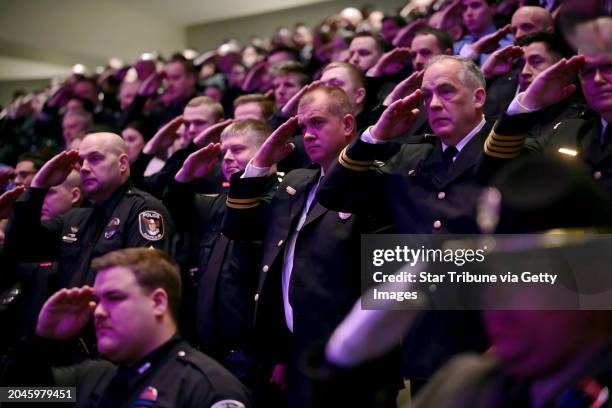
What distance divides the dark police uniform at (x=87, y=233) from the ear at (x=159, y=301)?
1006 millimetres

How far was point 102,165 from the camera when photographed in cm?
352

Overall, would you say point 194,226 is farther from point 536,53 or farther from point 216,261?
point 536,53

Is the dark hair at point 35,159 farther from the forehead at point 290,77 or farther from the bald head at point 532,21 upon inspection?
the bald head at point 532,21

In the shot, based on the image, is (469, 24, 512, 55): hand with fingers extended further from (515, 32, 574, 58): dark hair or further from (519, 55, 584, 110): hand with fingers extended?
(519, 55, 584, 110): hand with fingers extended

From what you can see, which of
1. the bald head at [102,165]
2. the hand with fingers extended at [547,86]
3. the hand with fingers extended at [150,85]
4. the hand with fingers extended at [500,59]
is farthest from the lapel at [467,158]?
the hand with fingers extended at [150,85]

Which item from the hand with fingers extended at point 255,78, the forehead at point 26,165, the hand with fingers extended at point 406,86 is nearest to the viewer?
the hand with fingers extended at point 406,86

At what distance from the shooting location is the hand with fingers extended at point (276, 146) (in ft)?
9.32

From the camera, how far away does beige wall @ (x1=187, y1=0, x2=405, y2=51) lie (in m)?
11.1

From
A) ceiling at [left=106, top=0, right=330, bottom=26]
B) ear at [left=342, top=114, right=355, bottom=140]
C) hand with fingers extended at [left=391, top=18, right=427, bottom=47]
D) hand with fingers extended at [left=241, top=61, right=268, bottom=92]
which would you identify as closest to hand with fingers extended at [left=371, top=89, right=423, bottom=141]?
ear at [left=342, top=114, right=355, bottom=140]

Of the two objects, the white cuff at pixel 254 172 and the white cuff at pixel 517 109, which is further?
the white cuff at pixel 254 172

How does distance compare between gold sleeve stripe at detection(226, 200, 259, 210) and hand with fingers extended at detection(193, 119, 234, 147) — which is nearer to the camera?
gold sleeve stripe at detection(226, 200, 259, 210)

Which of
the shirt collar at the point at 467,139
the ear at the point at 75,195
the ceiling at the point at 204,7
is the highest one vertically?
the shirt collar at the point at 467,139

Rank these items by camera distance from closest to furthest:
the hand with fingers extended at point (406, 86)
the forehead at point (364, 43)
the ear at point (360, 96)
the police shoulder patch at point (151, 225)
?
the hand with fingers extended at point (406, 86) → the police shoulder patch at point (151, 225) → the ear at point (360, 96) → the forehead at point (364, 43)

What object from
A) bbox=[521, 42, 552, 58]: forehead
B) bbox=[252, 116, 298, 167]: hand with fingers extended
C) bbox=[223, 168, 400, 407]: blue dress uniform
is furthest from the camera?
bbox=[521, 42, 552, 58]: forehead
